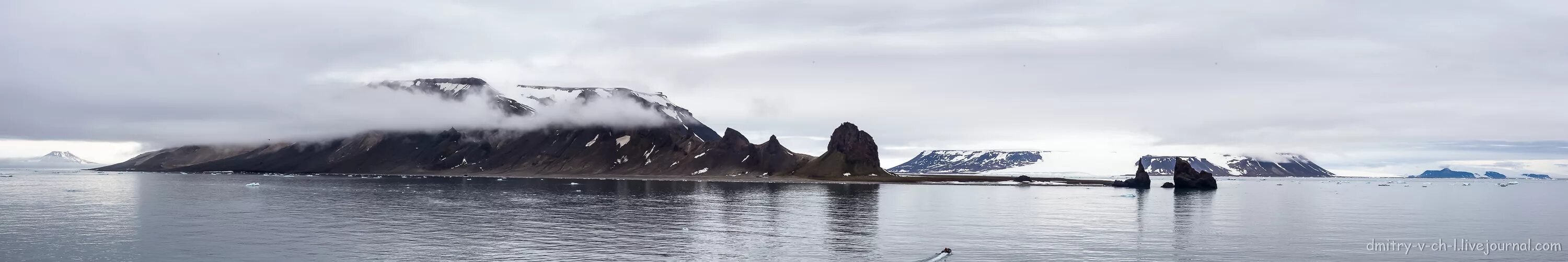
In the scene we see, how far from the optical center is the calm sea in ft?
199

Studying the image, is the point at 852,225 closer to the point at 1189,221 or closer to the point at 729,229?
A: the point at 729,229

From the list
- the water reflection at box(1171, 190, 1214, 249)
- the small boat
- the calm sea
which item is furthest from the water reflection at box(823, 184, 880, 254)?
the water reflection at box(1171, 190, 1214, 249)

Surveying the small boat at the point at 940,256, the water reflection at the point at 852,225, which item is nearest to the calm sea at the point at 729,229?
the water reflection at the point at 852,225

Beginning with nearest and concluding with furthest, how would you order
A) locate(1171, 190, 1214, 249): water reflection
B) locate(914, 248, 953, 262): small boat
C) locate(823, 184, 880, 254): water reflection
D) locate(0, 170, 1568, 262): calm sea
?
locate(914, 248, 953, 262): small boat < locate(0, 170, 1568, 262): calm sea < locate(823, 184, 880, 254): water reflection < locate(1171, 190, 1214, 249): water reflection

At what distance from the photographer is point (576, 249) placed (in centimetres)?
6206

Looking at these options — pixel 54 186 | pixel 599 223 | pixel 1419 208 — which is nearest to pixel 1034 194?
pixel 1419 208

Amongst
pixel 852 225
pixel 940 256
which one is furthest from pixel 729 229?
pixel 940 256

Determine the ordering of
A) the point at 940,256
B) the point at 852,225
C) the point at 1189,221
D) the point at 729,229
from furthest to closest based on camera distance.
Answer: the point at 1189,221 < the point at 852,225 < the point at 729,229 < the point at 940,256

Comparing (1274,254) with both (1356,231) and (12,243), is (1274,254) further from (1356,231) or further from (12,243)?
(12,243)

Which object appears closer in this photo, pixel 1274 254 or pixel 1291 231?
pixel 1274 254

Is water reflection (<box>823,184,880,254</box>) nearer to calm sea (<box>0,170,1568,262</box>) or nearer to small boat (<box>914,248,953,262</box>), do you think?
calm sea (<box>0,170,1568,262</box>)

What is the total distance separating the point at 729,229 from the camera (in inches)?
3223

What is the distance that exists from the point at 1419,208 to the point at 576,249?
12633 centimetres

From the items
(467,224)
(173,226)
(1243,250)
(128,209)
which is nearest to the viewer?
(1243,250)
